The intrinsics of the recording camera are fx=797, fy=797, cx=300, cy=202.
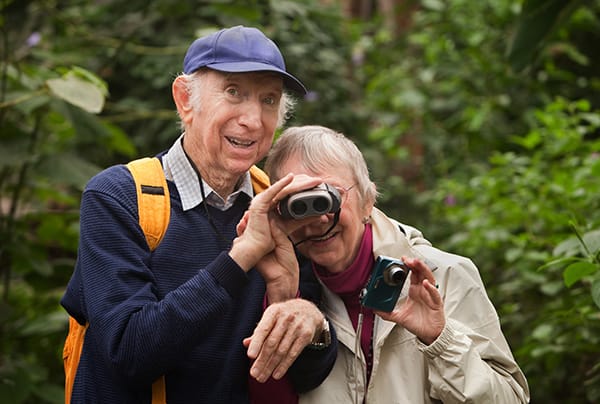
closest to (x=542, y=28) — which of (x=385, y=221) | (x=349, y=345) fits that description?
(x=385, y=221)

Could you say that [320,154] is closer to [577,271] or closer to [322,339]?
[322,339]

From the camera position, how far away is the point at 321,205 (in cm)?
187

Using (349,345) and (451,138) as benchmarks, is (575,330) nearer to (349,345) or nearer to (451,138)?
(349,345)

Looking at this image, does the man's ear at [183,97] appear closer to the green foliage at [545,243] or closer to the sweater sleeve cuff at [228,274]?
the sweater sleeve cuff at [228,274]

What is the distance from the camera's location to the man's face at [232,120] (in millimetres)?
1991

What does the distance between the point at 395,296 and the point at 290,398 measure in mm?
444

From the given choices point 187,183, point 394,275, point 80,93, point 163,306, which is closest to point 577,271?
point 394,275

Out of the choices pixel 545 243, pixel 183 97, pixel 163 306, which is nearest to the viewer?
pixel 163 306

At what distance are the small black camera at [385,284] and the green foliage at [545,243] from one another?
38.7 inches

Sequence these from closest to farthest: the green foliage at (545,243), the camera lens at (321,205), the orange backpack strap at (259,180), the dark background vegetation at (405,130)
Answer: the camera lens at (321,205), the orange backpack strap at (259,180), the green foliage at (545,243), the dark background vegetation at (405,130)

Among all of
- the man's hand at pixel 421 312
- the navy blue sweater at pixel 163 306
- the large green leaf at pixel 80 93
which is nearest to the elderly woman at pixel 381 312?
the man's hand at pixel 421 312

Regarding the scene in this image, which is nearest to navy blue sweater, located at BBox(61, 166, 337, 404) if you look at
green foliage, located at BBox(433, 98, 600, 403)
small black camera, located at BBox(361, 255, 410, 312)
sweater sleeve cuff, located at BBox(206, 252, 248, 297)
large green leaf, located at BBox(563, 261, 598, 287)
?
sweater sleeve cuff, located at BBox(206, 252, 248, 297)

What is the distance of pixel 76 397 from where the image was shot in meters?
1.94

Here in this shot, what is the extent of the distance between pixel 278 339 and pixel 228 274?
0.65 ft
